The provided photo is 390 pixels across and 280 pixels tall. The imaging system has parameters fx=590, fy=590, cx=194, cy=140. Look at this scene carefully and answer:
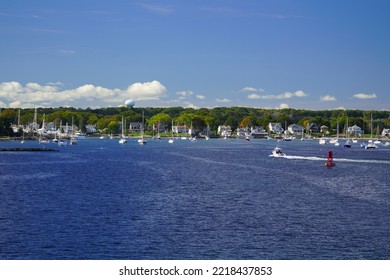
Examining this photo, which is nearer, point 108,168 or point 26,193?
point 26,193

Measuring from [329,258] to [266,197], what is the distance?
714 inches

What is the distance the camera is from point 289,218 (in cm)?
3362

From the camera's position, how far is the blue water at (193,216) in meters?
25.8

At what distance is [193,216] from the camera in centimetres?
3366

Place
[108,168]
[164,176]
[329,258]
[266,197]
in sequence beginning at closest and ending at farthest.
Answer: [329,258]
[266,197]
[164,176]
[108,168]

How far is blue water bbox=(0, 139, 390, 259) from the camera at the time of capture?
84.5 ft

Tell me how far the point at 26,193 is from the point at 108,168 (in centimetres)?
2654

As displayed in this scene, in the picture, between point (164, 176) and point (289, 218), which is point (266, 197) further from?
point (164, 176)

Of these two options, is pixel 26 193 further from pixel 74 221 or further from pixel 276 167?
pixel 276 167
